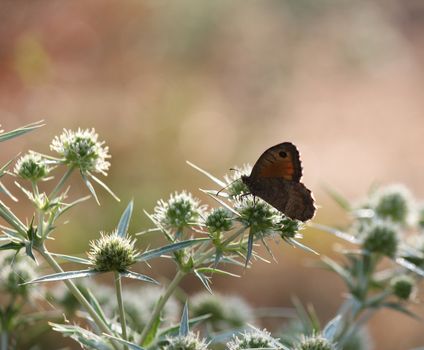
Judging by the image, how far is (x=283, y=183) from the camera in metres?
3.02

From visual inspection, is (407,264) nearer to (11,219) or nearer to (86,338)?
(86,338)

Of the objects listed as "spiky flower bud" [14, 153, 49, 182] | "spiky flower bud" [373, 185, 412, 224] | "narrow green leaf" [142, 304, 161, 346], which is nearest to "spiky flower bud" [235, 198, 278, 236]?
"narrow green leaf" [142, 304, 161, 346]

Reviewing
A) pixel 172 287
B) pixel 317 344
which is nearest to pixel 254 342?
pixel 317 344

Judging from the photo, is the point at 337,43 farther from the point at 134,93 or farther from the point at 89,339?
the point at 89,339

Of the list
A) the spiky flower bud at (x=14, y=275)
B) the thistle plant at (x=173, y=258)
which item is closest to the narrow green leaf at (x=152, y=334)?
the thistle plant at (x=173, y=258)

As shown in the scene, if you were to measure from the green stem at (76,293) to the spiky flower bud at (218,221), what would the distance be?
→ 0.59 metres

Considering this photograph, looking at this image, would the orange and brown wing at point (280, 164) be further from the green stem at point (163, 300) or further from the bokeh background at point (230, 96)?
the bokeh background at point (230, 96)

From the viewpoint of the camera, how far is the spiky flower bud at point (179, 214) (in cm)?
306

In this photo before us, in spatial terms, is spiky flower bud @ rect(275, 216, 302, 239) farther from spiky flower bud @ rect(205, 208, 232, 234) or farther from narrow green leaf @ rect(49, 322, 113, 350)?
narrow green leaf @ rect(49, 322, 113, 350)

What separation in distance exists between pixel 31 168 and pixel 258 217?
104 centimetres

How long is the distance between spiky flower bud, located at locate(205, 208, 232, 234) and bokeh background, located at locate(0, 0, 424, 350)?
4843 millimetres

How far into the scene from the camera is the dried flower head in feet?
9.95

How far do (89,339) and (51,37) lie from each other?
10753mm

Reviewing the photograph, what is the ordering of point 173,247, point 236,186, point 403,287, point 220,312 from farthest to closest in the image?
1. point 220,312
2. point 403,287
3. point 236,186
4. point 173,247
